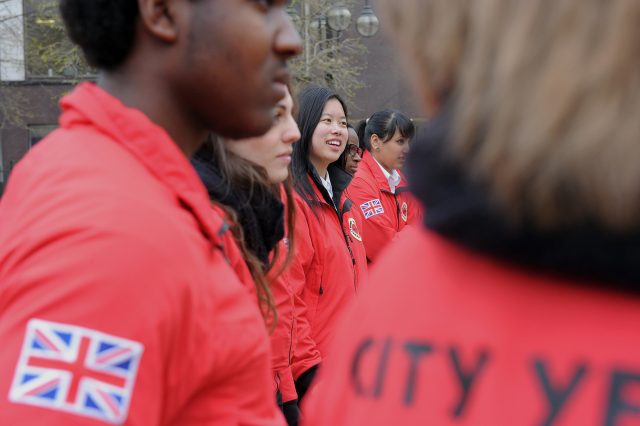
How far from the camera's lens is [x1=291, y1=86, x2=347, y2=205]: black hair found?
4.95 meters

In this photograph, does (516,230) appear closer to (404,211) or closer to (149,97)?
(149,97)

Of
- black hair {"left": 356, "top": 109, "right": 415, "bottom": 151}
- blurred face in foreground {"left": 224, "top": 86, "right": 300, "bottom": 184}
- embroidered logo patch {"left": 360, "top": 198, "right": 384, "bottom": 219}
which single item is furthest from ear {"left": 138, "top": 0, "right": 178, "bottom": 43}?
black hair {"left": 356, "top": 109, "right": 415, "bottom": 151}

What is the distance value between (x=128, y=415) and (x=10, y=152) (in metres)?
29.2

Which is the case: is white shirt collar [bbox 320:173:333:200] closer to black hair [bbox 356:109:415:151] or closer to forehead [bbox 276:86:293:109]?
forehead [bbox 276:86:293:109]

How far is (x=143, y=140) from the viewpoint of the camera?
5.63ft

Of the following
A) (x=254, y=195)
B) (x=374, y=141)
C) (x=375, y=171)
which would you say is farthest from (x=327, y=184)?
(x=374, y=141)

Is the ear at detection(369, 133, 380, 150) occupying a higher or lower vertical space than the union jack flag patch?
lower

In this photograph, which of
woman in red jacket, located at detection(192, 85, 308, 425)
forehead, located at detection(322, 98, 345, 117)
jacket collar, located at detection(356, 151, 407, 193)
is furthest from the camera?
jacket collar, located at detection(356, 151, 407, 193)

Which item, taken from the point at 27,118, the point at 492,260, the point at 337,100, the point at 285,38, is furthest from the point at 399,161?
the point at 27,118

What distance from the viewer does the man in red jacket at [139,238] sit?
4.72ft

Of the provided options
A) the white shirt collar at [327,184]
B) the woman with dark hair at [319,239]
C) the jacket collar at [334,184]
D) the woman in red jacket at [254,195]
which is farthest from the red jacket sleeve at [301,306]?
the woman in red jacket at [254,195]

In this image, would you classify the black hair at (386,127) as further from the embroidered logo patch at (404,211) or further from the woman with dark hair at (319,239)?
the woman with dark hair at (319,239)

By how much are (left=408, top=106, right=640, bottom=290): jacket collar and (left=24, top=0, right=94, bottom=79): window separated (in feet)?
63.8

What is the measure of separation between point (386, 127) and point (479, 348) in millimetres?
7402
